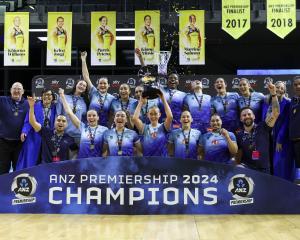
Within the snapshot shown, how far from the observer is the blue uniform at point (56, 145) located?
21.3ft

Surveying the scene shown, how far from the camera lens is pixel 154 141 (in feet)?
20.1

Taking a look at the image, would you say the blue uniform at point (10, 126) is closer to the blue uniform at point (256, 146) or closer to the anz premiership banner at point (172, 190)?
the anz premiership banner at point (172, 190)

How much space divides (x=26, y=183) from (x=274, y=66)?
50.3 ft

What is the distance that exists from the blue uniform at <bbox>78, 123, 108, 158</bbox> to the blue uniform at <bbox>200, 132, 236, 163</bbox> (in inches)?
55.9

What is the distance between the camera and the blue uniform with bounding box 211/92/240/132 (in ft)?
22.1

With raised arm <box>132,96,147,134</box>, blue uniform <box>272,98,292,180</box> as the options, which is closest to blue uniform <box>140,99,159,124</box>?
raised arm <box>132,96,147,134</box>

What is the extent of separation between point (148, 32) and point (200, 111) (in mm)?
4805

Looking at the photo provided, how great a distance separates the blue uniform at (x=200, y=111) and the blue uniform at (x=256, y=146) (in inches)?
26.9

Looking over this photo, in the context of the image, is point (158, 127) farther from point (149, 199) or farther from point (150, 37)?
point (150, 37)

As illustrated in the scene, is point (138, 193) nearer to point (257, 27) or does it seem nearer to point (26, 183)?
point (26, 183)

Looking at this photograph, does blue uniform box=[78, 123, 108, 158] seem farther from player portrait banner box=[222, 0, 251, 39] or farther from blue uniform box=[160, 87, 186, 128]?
player portrait banner box=[222, 0, 251, 39]

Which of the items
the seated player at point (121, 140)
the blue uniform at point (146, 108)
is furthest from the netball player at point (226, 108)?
the seated player at point (121, 140)

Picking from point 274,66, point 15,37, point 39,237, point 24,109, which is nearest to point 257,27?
point 274,66

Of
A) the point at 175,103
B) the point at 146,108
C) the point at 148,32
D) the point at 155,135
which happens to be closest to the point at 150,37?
the point at 148,32
